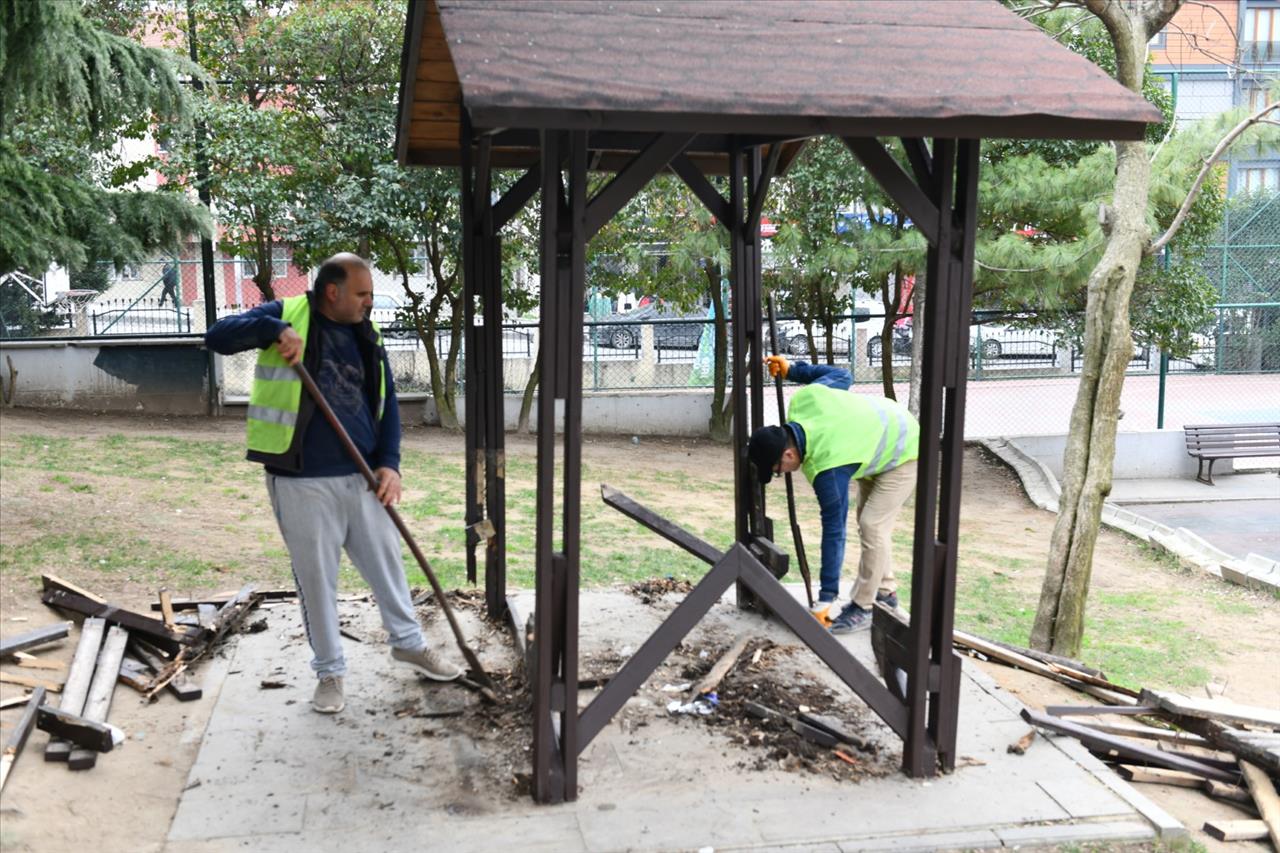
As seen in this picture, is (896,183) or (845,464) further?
(845,464)

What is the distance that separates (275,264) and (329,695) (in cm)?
1265

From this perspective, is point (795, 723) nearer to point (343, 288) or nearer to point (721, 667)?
point (721, 667)

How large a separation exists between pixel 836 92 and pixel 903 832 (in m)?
2.52

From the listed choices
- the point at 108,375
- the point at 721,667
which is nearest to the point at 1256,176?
the point at 108,375

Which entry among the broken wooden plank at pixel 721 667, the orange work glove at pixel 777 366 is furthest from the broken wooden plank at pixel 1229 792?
the orange work glove at pixel 777 366

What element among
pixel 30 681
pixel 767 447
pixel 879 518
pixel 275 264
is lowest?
pixel 30 681

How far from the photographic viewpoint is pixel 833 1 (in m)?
4.73

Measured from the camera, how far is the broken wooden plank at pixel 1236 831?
434cm

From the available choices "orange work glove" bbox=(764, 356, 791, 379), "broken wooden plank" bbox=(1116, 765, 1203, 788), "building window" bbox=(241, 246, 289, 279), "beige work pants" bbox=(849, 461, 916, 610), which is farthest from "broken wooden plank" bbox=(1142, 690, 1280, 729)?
"building window" bbox=(241, 246, 289, 279)

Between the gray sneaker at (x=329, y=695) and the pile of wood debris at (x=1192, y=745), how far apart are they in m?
2.79

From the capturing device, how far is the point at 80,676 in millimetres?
5340

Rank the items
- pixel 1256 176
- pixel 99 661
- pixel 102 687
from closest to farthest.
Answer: pixel 102 687
pixel 99 661
pixel 1256 176

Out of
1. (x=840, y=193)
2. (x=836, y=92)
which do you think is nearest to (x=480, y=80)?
(x=836, y=92)

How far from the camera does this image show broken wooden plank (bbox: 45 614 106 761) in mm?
4652
